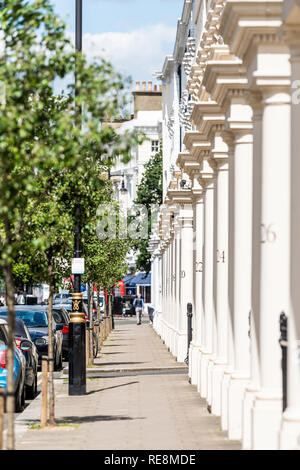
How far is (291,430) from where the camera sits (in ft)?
32.8

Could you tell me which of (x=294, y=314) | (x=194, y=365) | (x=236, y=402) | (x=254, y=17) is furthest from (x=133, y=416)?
(x=254, y=17)

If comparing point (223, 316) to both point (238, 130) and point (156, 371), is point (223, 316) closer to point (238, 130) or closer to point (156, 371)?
point (238, 130)

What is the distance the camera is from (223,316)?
17.0 m

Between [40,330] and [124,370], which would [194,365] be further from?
[40,330]

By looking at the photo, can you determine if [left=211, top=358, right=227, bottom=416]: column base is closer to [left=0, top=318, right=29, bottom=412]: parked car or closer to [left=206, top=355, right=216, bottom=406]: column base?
[left=206, top=355, right=216, bottom=406]: column base

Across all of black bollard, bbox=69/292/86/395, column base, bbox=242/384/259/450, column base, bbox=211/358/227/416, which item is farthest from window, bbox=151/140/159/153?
column base, bbox=242/384/259/450

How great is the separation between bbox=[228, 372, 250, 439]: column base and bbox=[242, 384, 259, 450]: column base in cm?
108

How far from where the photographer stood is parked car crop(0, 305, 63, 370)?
2717 cm

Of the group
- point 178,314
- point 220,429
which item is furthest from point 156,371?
point 220,429

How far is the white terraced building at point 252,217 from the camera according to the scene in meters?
10.1

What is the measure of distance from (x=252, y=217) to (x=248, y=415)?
2185mm

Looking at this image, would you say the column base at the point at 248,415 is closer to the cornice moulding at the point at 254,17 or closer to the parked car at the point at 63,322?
the cornice moulding at the point at 254,17

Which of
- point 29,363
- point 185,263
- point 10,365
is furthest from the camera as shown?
point 185,263

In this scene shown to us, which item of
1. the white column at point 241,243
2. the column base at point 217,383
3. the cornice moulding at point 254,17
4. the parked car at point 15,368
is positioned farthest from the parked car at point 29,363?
the cornice moulding at point 254,17
